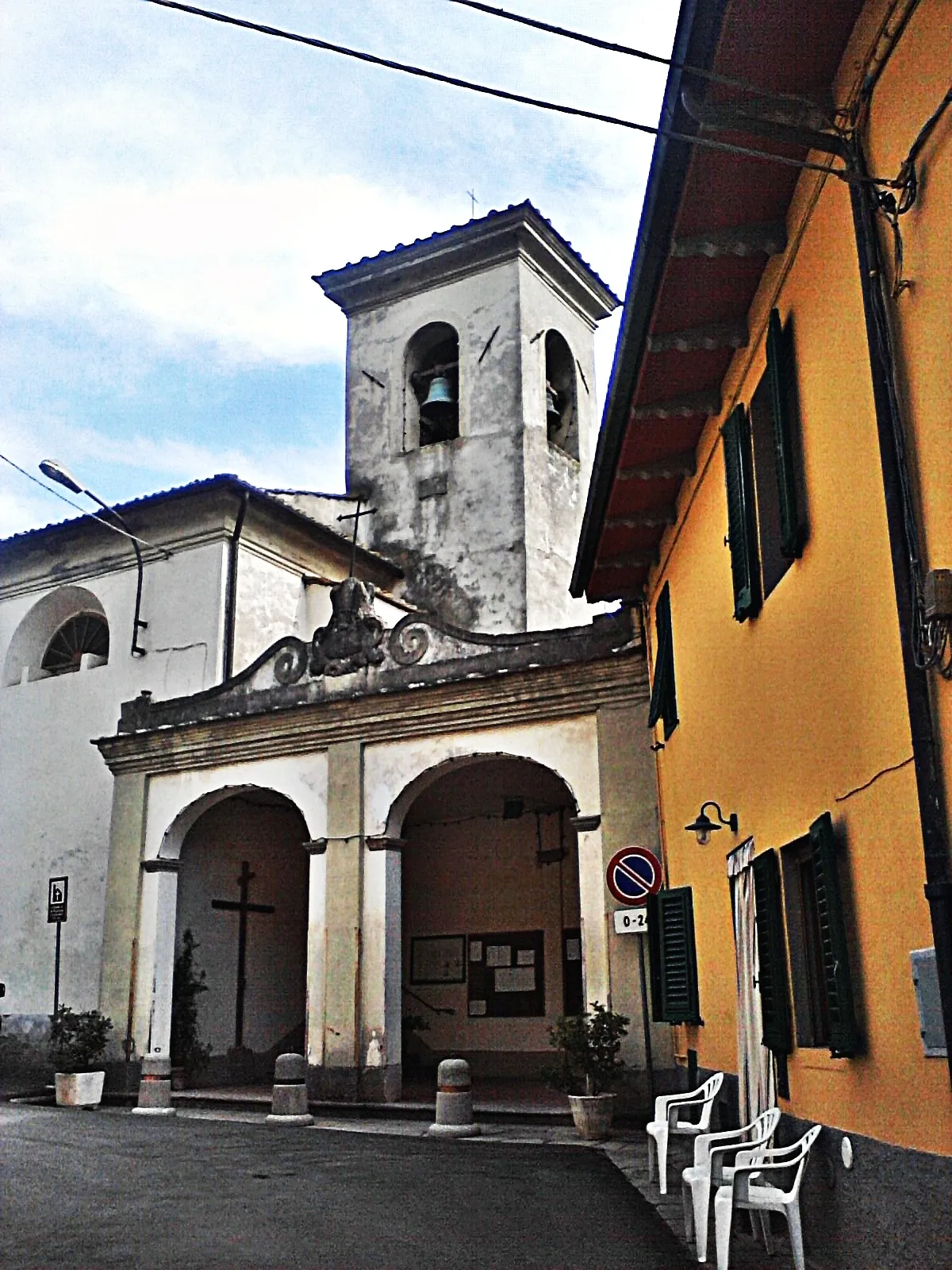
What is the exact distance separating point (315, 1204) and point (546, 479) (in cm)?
1608

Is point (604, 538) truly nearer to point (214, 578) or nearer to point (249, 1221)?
point (249, 1221)

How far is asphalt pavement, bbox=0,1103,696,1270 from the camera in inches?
262

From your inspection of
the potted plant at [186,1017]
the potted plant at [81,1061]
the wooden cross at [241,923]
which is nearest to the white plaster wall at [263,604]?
the wooden cross at [241,923]

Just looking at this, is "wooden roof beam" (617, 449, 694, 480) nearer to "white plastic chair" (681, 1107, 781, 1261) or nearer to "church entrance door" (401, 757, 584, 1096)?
"white plastic chair" (681, 1107, 781, 1261)

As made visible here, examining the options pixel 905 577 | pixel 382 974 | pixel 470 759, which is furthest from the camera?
pixel 470 759

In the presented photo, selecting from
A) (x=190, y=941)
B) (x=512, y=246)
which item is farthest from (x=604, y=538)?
(x=512, y=246)

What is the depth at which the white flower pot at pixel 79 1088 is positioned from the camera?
14992mm

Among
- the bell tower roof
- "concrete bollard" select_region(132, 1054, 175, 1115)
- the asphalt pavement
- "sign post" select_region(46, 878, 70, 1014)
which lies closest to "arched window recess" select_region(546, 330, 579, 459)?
the bell tower roof

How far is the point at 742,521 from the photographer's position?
769cm

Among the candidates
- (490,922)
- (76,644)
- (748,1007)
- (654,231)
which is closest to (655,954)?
(748,1007)

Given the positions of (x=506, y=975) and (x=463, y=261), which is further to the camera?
(x=463, y=261)

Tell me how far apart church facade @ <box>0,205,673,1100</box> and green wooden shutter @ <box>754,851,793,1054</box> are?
4.37 metres

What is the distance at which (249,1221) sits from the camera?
7559mm

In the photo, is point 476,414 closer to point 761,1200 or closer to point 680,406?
point 680,406
